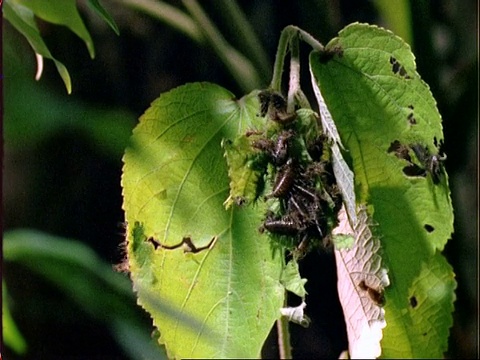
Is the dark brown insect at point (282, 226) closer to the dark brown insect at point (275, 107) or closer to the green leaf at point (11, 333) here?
the dark brown insect at point (275, 107)

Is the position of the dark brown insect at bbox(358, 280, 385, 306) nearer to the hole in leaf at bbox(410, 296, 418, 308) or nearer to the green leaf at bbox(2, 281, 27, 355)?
the hole in leaf at bbox(410, 296, 418, 308)

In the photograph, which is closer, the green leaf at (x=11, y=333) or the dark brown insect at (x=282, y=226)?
the dark brown insect at (x=282, y=226)

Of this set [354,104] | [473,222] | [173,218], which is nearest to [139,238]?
[173,218]

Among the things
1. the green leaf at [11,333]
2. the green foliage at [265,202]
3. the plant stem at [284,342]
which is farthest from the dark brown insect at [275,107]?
the green leaf at [11,333]

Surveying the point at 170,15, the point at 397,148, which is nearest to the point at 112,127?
the point at 170,15

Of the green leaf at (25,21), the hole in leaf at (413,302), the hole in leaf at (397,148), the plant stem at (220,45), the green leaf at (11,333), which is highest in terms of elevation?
the plant stem at (220,45)

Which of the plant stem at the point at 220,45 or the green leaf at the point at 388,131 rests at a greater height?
the plant stem at the point at 220,45
